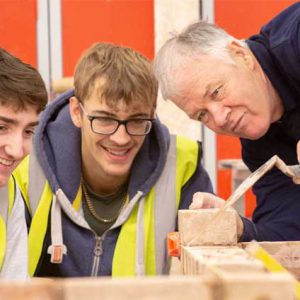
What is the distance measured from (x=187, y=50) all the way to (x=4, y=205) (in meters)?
0.66

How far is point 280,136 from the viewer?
5.80ft

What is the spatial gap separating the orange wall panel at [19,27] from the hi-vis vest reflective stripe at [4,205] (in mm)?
2484

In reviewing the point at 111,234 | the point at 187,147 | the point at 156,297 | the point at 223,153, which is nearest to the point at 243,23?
the point at 223,153

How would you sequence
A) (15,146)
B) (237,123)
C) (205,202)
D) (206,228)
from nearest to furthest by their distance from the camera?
1. (206,228)
2. (205,202)
3. (15,146)
4. (237,123)

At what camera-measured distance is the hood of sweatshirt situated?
188 centimetres

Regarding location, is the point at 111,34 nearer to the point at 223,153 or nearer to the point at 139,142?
the point at 223,153

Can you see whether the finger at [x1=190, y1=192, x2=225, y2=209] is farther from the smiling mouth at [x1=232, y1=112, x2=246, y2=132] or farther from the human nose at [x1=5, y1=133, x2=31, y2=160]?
the human nose at [x1=5, y1=133, x2=31, y2=160]

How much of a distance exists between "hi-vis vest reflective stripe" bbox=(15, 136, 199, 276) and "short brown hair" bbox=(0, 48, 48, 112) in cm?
33

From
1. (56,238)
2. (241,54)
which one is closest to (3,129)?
(56,238)

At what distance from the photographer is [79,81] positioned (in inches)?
72.6

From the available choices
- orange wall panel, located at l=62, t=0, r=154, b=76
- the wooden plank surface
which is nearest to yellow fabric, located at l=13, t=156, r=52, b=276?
the wooden plank surface

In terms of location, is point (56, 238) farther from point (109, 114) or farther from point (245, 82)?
point (245, 82)

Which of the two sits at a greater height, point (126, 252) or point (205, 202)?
point (205, 202)

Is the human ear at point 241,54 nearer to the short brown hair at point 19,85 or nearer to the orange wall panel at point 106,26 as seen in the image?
the short brown hair at point 19,85
